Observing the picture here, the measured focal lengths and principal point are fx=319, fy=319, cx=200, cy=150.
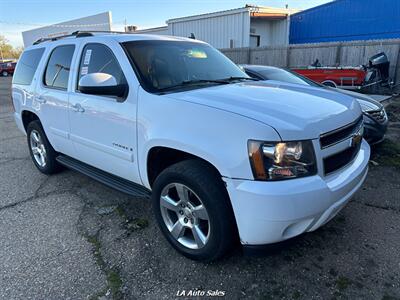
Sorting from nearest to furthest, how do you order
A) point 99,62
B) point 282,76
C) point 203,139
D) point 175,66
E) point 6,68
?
point 203,139 < point 175,66 < point 99,62 < point 282,76 < point 6,68

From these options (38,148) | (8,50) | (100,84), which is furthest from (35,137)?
(8,50)

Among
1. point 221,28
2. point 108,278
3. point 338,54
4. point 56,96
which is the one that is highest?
point 221,28

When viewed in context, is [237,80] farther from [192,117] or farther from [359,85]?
[359,85]

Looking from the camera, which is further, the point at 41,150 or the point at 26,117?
the point at 26,117

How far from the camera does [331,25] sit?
1909cm

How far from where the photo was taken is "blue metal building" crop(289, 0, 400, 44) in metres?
17.2

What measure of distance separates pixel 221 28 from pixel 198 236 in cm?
1870

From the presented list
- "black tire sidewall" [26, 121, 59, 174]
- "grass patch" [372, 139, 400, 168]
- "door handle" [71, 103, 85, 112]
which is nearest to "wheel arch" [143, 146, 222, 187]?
"door handle" [71, 103, 85, 112]

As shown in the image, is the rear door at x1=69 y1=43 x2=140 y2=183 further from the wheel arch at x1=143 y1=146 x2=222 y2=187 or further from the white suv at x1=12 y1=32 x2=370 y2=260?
the wheel arch at x1=143 y1=146 x2=222 y2=187

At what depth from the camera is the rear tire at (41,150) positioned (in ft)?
14.8

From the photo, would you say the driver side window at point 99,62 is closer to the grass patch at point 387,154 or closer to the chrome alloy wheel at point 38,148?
the chrome alloy wheel at point 38,148

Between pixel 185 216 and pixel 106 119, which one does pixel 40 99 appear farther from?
pixel 185 216

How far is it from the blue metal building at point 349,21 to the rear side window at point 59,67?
18.5 metres

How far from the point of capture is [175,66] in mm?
3213
